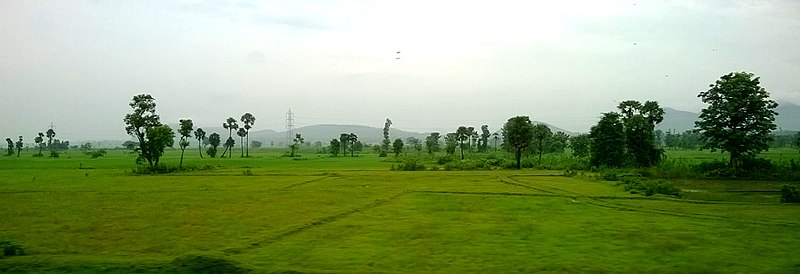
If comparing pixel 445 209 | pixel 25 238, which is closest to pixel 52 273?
pixel 25 238

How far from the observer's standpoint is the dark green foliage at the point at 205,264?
1095 cm

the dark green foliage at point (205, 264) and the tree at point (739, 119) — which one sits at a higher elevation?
the tree at point (739, 119)

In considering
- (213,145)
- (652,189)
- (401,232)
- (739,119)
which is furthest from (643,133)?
(213,145)

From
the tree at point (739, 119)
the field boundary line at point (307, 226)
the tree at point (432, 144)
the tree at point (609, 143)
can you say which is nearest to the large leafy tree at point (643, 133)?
the tree at point (609, 143)

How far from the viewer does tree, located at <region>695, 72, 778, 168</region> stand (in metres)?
34.8

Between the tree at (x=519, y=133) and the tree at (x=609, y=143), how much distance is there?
716 cm

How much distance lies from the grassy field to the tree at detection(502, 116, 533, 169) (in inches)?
1007

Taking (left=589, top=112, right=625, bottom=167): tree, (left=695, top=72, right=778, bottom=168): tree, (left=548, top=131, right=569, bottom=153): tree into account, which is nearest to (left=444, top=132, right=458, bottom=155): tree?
(left=548, top=131, right=569, bottom=153): tree

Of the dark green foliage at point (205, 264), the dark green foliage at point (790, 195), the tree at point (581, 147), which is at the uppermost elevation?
the tree at point (581, 147)

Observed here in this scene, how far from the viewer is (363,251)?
501 inches

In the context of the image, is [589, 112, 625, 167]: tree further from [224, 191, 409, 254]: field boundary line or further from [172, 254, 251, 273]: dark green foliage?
[172, 254, 251, 273]: dark green foliage

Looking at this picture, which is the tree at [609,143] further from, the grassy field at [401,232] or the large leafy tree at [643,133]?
the grassy field at [401,232]

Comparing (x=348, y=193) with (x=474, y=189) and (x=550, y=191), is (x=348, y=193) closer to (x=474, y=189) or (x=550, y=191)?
(x=474, y=189)

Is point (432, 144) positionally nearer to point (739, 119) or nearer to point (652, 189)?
point (739, 119)
